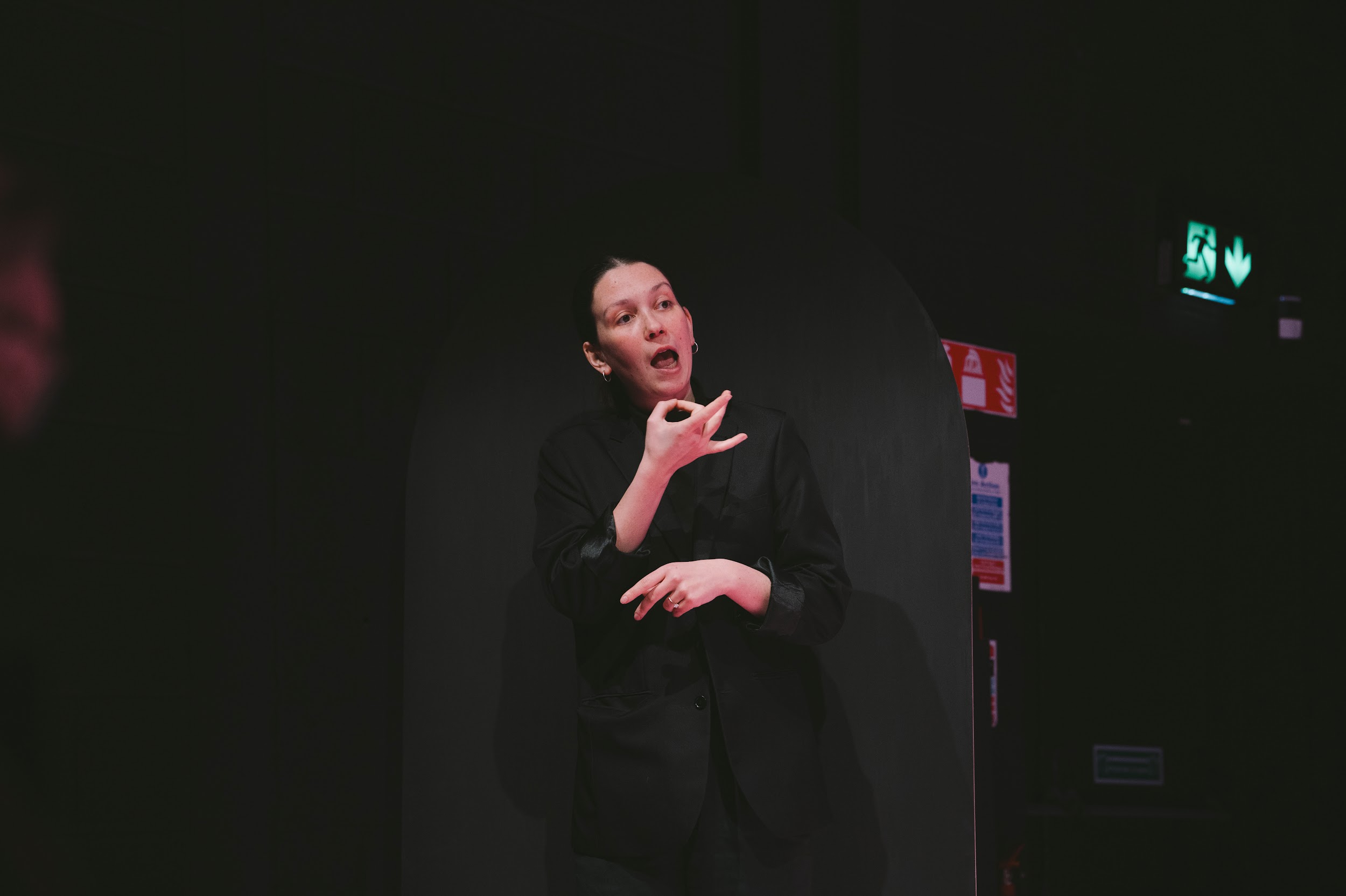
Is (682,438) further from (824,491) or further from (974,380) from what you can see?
(974,380)

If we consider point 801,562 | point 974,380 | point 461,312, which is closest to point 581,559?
point 801,562

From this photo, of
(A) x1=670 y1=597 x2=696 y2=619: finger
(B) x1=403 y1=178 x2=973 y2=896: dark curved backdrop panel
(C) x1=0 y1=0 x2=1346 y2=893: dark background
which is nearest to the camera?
(A) x1=670 y1=597 x2=696 y2=619: finger

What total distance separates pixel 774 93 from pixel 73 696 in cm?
220

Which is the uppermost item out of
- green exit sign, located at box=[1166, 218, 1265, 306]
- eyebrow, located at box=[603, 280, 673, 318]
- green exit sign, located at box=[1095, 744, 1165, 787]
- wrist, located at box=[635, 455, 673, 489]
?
green exit sign, located at box=[1166, 218, 1265, 306]

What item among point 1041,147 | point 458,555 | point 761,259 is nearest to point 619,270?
point 761,259

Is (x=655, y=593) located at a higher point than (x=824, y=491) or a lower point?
lower

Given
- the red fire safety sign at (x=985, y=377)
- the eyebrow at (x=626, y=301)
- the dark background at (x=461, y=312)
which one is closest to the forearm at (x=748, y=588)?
the eyebrow at (x=626, y=301)

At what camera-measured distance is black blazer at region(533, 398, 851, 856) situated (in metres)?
1.83

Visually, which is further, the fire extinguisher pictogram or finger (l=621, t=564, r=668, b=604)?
the fire extinguisher pictogram

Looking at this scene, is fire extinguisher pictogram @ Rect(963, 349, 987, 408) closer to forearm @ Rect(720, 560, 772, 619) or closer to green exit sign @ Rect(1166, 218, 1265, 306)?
green exit sign @ Rect(1166, 218, 1265, 306)

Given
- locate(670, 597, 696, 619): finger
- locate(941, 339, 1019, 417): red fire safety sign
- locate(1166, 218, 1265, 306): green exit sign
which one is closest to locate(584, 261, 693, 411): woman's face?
locate(670, 597, 696, 619): finger

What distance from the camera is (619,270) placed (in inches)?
82.0

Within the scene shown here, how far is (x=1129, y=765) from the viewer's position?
14.5 ft

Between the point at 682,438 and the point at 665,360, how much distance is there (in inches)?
9.0
